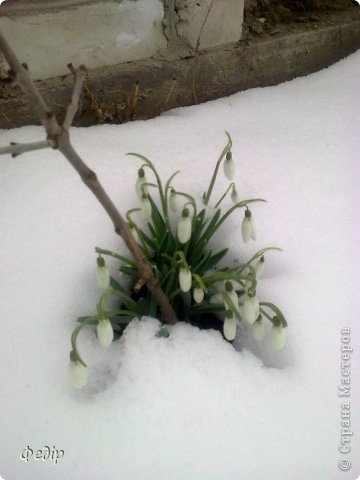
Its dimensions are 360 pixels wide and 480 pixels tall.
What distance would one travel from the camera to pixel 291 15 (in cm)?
169

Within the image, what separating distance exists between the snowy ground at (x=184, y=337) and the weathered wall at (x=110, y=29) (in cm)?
19

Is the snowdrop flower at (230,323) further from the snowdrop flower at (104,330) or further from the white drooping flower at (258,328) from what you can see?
the snowdrop flower at (104,330)

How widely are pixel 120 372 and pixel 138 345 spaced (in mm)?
59

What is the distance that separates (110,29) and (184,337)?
837mm

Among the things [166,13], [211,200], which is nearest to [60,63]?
[166,13]

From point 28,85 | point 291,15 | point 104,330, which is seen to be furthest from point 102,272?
point 291,15

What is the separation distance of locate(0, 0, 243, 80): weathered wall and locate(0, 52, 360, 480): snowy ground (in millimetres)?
195

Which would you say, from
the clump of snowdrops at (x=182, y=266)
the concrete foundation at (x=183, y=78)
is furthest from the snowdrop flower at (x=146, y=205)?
the concrete foundation at (x=183, y=78)

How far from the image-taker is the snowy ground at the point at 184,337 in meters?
0.90

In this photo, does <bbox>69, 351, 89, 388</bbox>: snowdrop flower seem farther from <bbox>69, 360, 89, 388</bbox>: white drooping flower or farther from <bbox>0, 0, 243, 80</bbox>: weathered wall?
<bbox>0, 0, 243, 80</bbox>: weathered wall

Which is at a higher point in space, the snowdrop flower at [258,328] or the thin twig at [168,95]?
the thin twig at [168,95]

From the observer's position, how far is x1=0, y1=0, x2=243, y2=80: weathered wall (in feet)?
4.28

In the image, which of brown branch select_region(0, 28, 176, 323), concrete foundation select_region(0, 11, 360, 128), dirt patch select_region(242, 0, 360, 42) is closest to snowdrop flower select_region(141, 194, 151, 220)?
brown branch select_region(0, 28, 176, 323)

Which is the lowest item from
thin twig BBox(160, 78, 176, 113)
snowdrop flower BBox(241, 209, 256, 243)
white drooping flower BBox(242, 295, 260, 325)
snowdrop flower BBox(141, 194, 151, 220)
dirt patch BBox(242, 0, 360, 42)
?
white drooping flower BBox(242, 295, 260, 325)
